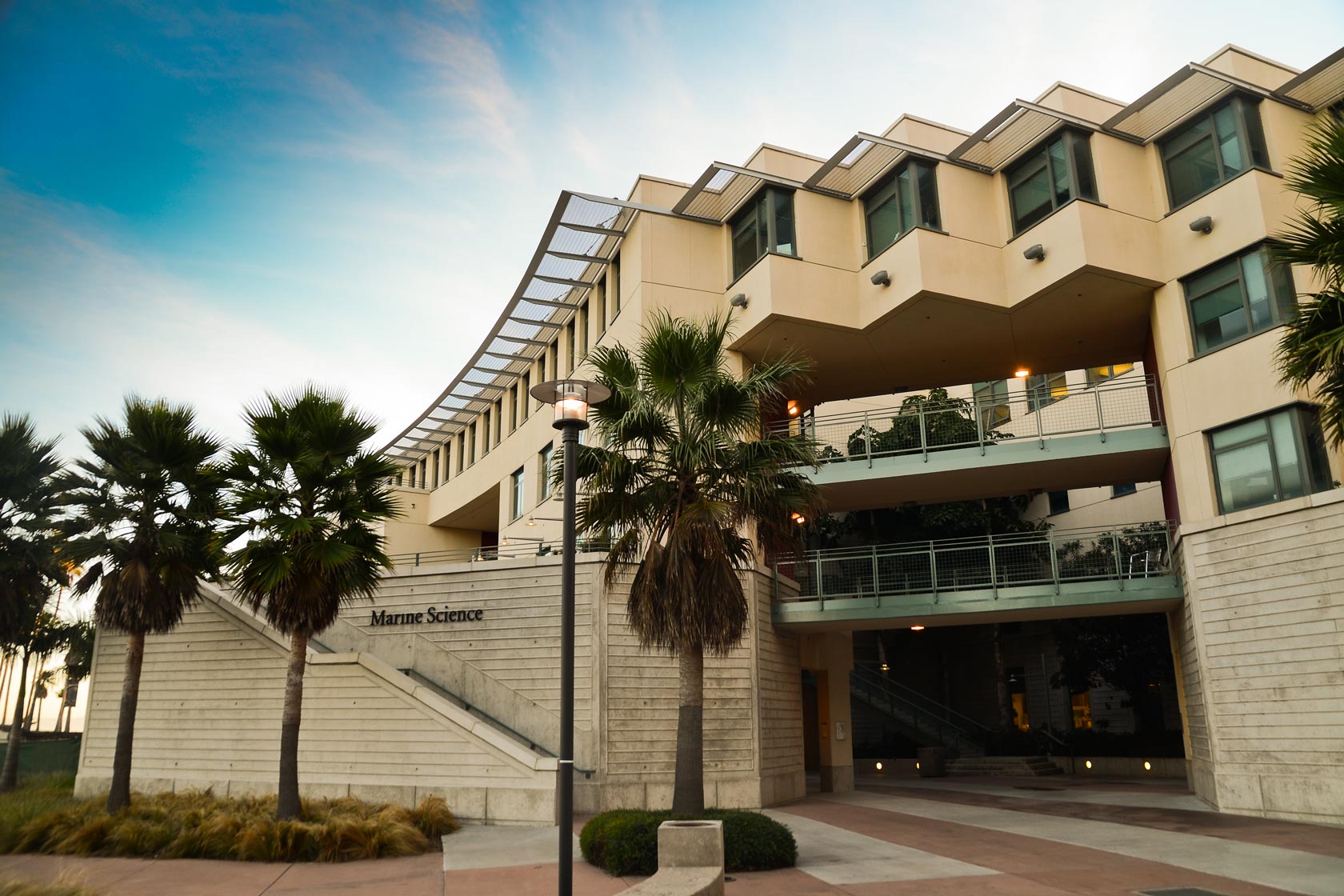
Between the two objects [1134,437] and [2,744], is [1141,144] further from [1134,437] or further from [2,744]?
[2,744]

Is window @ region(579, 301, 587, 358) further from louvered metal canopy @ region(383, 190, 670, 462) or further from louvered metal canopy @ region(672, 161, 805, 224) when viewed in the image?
louvered metal canopy @ region(672, 161, 805, 224)

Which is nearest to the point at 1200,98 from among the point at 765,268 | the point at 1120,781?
the point at 765,268

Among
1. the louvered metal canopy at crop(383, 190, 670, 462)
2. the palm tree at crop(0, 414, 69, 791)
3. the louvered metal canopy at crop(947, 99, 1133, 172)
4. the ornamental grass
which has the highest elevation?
the louvered metal canopy at crop(947, 99, 1133, 172)

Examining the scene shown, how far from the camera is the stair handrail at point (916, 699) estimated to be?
33.9m

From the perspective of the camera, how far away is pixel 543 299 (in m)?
30.2

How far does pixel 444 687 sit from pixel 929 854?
38.0ft

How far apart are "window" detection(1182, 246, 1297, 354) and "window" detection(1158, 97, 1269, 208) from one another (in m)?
1.93

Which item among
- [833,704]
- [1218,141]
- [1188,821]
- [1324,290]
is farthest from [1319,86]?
[833,704]

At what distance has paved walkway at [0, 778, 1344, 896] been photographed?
1151 cm

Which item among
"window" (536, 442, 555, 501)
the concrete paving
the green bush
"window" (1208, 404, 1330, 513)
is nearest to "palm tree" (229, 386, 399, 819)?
the concrete paving

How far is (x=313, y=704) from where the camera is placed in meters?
20.4

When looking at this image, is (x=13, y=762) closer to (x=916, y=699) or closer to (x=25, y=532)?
(x=25, y=532)

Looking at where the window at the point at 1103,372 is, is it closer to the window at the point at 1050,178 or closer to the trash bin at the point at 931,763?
the window at the point at 1050,178

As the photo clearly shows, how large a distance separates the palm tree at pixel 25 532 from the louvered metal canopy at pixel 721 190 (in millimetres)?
15425
